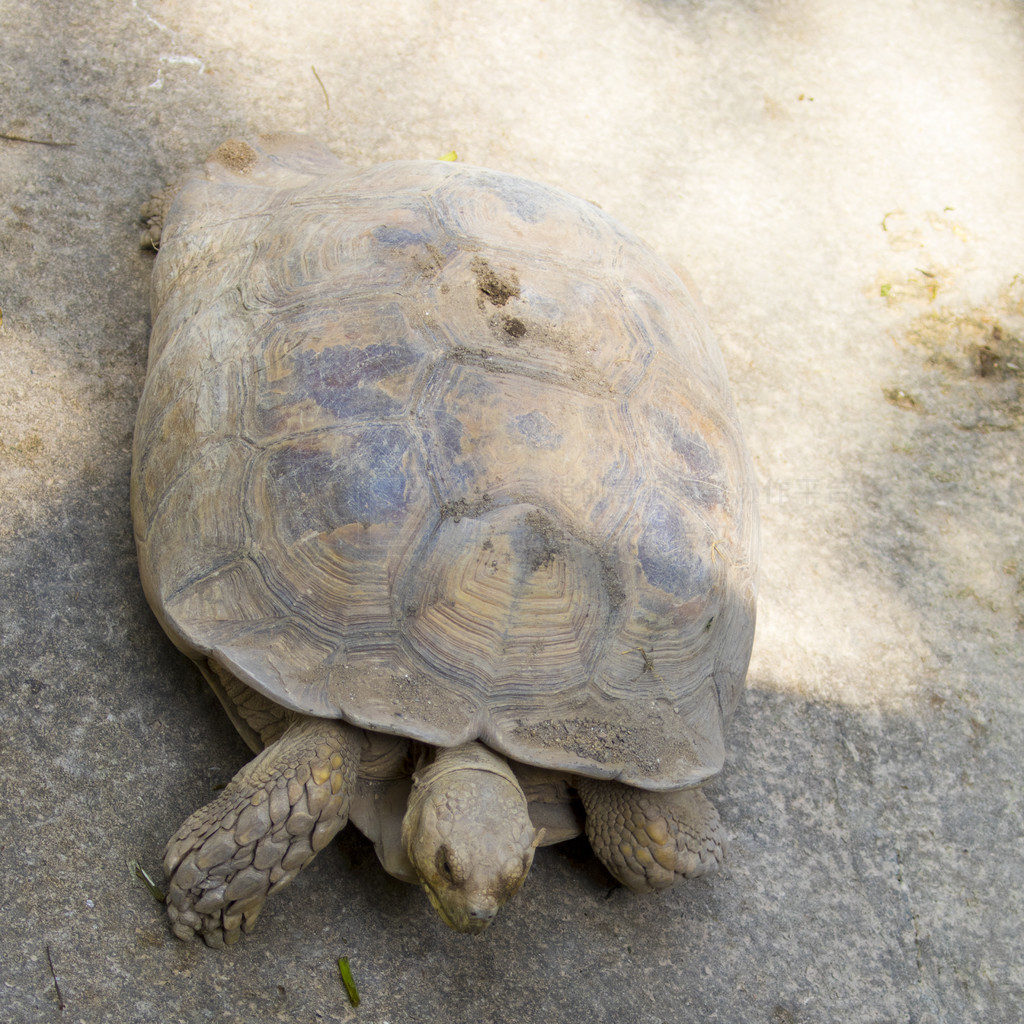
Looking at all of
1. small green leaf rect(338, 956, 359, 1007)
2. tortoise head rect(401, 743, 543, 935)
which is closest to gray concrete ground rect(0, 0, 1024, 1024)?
small green leaf rect(338, 956, 359, 1007)

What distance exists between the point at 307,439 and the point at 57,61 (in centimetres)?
232

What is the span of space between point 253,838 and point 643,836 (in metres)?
0.90

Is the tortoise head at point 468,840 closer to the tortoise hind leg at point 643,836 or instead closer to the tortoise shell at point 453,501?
the tortoise shell at point 453,501

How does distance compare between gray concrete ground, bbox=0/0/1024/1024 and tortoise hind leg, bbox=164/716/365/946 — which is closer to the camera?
tortoise hind leg, bbox=164/716/365/946

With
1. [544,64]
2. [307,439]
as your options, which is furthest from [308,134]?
[307,439]

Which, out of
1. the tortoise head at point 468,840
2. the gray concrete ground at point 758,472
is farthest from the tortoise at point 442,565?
the gray concrete ground at point 758,472

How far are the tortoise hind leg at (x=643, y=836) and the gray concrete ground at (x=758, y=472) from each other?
6.9 inches

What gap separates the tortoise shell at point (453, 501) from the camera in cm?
207

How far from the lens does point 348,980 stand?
2.10 metres

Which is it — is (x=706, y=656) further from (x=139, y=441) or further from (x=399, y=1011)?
(x=139, y=441)

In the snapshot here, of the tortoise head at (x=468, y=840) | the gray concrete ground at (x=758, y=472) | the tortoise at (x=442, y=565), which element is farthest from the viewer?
the gray concrete ground at (x=758, y=472)

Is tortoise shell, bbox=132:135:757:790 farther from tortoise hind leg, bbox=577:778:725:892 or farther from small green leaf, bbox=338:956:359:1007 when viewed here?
small green leaf, bbox=338:956:359:1007

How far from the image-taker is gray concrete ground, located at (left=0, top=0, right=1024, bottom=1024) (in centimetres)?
217

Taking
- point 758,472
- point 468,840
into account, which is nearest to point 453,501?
point 468,840
